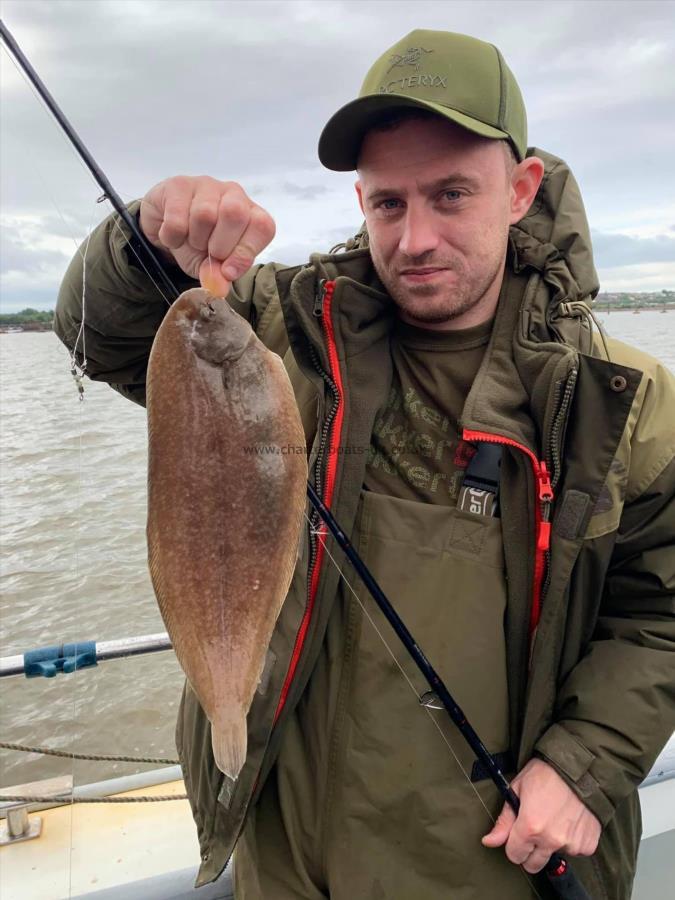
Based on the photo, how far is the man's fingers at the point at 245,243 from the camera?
1540 millimetres

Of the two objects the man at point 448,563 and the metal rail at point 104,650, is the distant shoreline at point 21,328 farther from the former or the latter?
the man at point 448,563

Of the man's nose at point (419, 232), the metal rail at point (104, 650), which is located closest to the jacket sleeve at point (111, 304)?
the man's nose at point (419, 232)

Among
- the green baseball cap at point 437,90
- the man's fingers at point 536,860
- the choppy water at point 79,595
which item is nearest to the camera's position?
the man's fingers at point 536,860

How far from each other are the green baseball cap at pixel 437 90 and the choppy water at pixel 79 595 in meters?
0.99

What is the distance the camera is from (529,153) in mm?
2359

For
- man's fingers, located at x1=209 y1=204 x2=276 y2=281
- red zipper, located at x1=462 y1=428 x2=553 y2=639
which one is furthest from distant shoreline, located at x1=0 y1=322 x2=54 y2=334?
red zipper, located at x1=462 y1=428 x2=553 y2=639

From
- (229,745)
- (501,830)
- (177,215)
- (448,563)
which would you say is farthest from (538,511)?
(177,215)

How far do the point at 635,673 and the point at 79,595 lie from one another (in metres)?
7.51

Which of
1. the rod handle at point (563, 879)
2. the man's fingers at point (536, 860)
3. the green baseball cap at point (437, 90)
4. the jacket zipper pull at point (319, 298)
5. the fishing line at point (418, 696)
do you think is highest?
the green baseball cap at point (437, 90)

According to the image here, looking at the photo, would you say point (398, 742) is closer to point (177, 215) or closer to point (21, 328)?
point (177, 215)

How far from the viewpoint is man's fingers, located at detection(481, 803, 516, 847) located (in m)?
1.84

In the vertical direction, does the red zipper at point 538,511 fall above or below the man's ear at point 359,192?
below

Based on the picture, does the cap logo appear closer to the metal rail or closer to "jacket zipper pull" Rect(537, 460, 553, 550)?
"jacket zipper pull" Rect(537, 460, 553, 550)

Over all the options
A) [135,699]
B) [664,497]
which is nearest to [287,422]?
[664,497]
